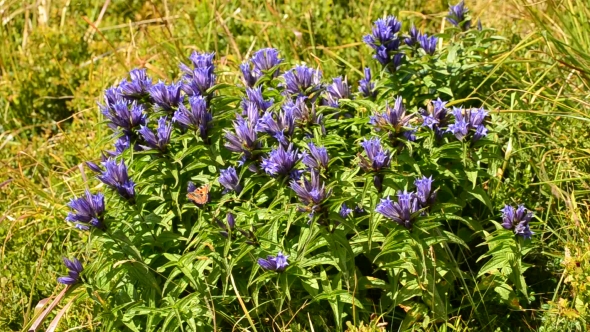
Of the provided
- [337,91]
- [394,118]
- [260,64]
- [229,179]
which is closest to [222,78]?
[260,64]

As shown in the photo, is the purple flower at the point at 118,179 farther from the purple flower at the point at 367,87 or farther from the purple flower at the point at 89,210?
the purple flower at the point at 367,87

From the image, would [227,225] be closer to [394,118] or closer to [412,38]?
[394,118]

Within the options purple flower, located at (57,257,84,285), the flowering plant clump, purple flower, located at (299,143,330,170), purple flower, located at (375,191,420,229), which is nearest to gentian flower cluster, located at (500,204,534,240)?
the flowering plant clump

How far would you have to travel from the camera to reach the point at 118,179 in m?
3.07

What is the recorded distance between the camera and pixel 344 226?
10.3 ft

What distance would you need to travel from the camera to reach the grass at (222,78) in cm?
379

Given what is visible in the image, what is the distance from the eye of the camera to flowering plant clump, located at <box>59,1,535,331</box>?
10.1 feet

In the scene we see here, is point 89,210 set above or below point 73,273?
above

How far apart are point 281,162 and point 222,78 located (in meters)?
2.30

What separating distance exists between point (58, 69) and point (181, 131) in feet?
9.46

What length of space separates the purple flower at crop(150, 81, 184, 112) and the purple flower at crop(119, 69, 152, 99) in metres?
0.11

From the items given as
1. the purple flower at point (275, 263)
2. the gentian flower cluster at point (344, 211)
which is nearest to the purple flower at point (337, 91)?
the gentian flower cluster at point (344, 211)

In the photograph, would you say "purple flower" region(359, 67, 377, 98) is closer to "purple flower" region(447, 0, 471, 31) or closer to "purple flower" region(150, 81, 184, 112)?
"purple flower" region(447, 0, 471, 31)

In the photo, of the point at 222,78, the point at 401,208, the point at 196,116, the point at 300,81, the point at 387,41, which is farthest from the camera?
the point at 222,78
